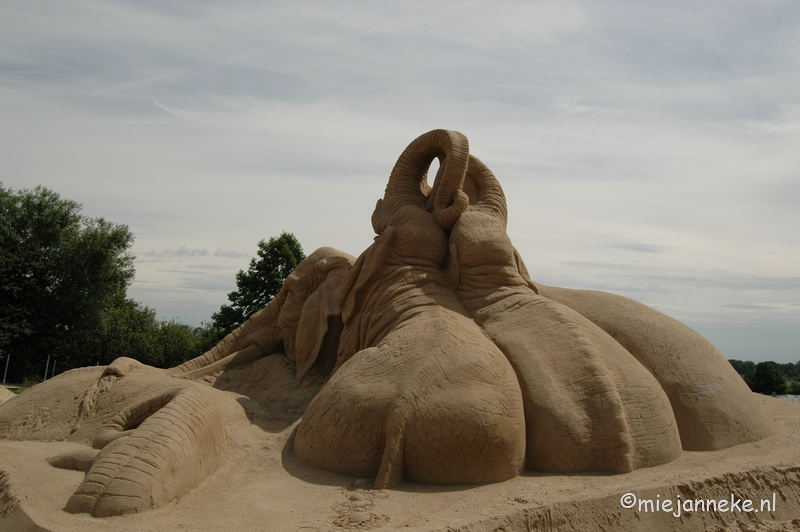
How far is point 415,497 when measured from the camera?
16.2 feet

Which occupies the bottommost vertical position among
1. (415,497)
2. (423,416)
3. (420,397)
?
(415,497)

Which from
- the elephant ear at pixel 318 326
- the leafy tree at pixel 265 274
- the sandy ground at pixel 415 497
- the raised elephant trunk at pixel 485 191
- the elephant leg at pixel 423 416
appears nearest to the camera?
the sandy ground at pixel 415 497

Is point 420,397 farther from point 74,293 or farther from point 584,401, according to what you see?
point 74,293

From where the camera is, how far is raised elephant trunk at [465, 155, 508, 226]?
738cm

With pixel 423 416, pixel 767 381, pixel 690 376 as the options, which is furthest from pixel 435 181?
pixel 767 381

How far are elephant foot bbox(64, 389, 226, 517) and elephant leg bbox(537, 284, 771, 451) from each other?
3.99m

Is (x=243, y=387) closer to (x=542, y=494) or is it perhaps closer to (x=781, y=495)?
(x=542, y=494)

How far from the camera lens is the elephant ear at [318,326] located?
7.89m

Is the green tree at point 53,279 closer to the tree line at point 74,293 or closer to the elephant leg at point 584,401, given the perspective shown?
the tree line at point 74,293

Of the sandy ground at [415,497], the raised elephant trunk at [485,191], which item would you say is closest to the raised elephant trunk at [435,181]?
the raised elephant trunk at [485,191]

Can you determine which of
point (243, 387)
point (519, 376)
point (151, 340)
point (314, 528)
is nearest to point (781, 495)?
point (519, 376)

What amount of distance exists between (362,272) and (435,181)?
1330mm

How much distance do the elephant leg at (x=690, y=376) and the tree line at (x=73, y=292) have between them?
14942 mm

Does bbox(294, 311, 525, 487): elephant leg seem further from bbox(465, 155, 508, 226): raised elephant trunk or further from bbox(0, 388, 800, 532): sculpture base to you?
bbox(465, 155, 508, 226): raised elephant trunk
